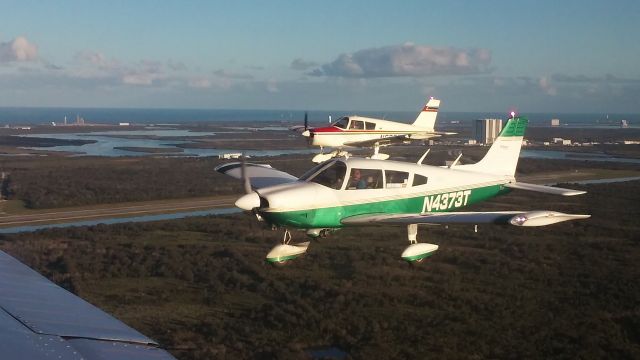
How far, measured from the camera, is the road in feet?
206

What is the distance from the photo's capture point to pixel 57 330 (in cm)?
659

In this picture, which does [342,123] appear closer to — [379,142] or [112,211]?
[379,142]

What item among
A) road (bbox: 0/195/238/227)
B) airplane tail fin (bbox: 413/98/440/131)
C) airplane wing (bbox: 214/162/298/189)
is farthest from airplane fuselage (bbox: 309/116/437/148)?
road (bbox: 0/195/238/227)

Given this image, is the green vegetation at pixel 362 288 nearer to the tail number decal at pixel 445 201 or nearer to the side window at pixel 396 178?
the tail number decal at pixel 445 201

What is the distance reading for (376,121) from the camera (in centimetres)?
4347

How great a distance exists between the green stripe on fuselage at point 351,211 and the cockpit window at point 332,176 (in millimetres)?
670

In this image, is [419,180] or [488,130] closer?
[419,180]

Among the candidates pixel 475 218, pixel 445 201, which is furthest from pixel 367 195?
pixel 445 201

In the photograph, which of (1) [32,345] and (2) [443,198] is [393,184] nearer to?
(2) [443,198]

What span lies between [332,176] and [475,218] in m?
4.17

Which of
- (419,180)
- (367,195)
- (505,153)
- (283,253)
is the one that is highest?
(505,153)

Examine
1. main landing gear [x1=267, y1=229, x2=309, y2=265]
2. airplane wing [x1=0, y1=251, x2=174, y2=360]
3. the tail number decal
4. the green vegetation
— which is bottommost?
the green vegetation

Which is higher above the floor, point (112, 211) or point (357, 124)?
point (357, 124)

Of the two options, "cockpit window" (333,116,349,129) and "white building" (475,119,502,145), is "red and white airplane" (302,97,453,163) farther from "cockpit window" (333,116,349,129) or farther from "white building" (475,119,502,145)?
"white building" (475,119,502,145)
